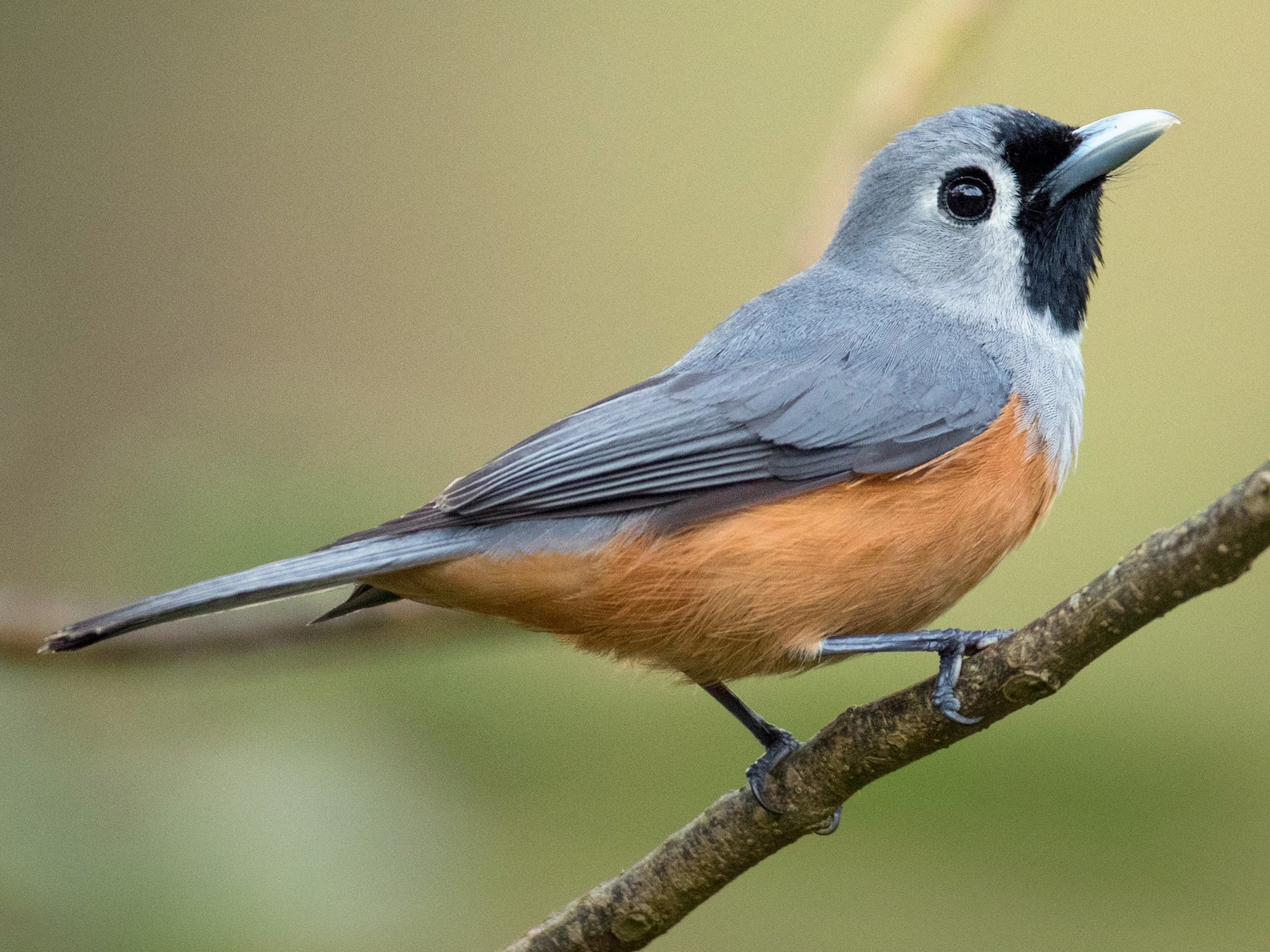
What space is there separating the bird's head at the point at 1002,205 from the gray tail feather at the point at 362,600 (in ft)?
6.00

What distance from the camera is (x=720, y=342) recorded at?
3912mm

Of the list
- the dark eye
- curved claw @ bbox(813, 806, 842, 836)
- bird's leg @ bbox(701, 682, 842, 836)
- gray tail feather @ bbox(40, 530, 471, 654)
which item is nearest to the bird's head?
the dark eye

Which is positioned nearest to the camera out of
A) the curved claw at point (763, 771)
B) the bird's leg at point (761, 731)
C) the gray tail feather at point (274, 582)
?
the gray tail feather at point (274, 582)

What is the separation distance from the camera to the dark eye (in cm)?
401

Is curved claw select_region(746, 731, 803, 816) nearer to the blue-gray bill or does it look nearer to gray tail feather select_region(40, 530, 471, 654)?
gray tail feather select_region(40, 530, 471, 654)

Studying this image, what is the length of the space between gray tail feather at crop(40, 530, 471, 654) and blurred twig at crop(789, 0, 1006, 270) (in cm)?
186

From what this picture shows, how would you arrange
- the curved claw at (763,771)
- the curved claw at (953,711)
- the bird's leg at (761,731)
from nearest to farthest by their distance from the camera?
the curved claw at (953,711) → the curved claw at (763,771) → the bird's leg at (761,731)

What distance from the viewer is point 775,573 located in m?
3.31

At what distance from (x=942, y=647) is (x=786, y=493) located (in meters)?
0.63

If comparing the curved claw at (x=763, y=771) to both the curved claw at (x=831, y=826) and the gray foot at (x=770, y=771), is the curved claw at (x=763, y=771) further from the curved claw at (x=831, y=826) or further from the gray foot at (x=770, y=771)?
the curved claw at (x=831, y=826)

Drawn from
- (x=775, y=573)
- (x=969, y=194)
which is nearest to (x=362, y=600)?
(x=775, y=573)

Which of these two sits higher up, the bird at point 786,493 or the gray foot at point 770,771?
the bird at point 786,493

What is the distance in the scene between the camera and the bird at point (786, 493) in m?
3.31

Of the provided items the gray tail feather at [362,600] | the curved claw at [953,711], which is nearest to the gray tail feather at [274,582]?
the gray tail feather at [362,600]
